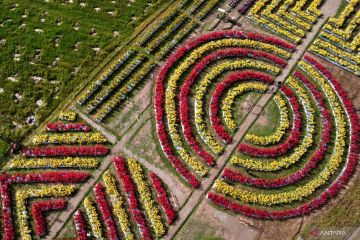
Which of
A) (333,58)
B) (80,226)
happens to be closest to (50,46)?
(80,226)

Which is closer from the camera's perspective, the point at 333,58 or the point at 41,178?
the point at 41,178

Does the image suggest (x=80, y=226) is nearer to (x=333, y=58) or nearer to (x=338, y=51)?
(x=333, y=58)

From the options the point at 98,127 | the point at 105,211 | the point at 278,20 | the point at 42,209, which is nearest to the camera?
the point at 105,211

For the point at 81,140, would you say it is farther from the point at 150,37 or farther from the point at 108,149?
the point at 150,37

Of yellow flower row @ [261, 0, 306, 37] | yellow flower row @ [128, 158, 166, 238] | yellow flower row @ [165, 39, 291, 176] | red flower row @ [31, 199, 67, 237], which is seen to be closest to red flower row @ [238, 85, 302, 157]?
yellow flower row @ [165, 39, 291, 176]

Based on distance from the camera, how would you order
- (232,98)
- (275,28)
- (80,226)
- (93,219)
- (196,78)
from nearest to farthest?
(80,226), (93,219), (232,98), (196,78), (275,28)

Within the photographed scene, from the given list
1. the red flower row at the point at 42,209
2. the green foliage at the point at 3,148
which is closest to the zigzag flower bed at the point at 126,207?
the red flower row at the point at 42,209
